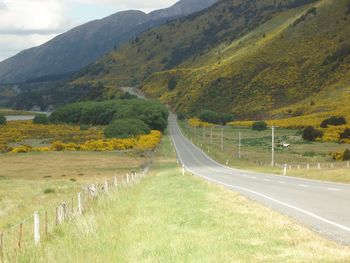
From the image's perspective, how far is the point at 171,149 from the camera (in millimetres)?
113500

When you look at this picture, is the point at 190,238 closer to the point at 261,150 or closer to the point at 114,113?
the point at 261,150

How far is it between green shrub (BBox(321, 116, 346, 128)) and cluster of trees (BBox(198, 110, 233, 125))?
49586 millimetres

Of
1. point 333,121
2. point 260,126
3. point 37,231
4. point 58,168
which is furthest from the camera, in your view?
point 260,126

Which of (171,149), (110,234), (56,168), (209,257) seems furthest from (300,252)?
(171,149)

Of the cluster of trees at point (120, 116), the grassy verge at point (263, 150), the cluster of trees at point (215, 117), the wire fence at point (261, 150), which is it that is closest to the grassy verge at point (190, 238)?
the grassy verge at point (263, 150)

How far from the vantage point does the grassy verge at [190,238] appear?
10922 millimetres

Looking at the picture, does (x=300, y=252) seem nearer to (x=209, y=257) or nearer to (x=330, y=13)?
(x=209, y=257)

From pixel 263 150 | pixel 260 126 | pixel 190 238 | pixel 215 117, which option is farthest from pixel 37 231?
pixel 215 117

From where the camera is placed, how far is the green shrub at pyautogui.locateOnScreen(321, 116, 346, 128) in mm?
123488

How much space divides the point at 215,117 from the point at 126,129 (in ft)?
144

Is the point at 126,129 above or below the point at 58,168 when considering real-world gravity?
above

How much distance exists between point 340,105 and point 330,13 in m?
58.1

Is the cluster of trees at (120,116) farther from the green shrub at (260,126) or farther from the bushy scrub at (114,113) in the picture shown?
the green shrub at (260,126)

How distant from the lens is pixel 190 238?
13.1 metres
